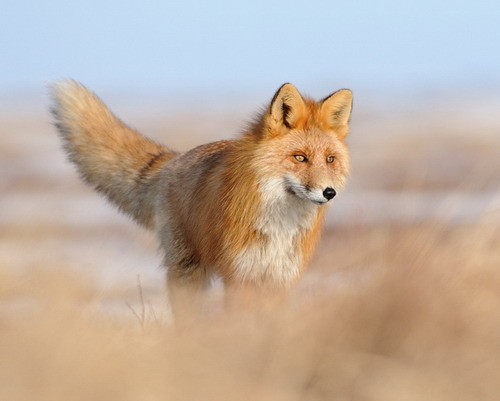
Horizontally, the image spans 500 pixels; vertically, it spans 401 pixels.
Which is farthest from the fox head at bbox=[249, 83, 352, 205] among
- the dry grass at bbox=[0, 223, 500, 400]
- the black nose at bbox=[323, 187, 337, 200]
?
the dry grass at bbox=[0, 223, 500, 400]

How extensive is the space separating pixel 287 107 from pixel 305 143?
0.34 metres

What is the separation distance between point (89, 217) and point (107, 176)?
5.12 metres

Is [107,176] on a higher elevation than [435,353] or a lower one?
lower

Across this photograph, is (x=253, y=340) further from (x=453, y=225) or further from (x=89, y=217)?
(x=89, y=217)

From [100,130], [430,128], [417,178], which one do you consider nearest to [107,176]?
[100,130]

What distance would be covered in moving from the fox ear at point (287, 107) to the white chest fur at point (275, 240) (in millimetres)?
508

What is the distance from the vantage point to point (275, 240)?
6.75 meters

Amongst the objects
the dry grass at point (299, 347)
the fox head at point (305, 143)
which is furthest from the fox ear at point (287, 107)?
the dry grass at point (299, 347)

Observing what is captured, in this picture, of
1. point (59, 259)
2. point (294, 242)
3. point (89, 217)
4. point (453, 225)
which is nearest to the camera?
point (59, 259)

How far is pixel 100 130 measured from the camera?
8.28m

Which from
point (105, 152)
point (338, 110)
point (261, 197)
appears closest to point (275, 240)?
point (261, 197)

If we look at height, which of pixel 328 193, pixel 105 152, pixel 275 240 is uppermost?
pixel 328 193

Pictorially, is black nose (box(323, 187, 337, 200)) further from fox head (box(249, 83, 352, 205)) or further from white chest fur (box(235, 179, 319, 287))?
white chest fur (box(235, 179, 319, 287))

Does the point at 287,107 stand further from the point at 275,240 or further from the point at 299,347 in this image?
the point at 299,347
